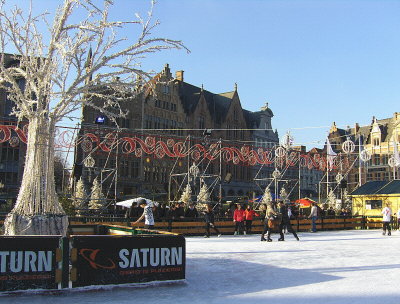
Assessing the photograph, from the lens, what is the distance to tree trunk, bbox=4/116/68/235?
26.3 feet

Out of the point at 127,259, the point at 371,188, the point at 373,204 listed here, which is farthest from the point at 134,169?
the point at 127,259

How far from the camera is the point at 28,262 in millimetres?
6918

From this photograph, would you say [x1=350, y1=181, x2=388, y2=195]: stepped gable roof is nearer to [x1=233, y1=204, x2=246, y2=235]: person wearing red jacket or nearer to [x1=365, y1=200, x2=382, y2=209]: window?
[x1=365, y1=200, x2=382, y2=209]: window

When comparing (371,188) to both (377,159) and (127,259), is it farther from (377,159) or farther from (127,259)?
(377,159)

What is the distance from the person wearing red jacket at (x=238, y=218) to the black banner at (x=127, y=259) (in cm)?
1184

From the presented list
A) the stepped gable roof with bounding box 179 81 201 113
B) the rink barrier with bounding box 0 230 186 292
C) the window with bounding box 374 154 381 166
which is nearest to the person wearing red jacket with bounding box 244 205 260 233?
the rink barrier with bounding box 0 230 186 292

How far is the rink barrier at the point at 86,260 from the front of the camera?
6855mm

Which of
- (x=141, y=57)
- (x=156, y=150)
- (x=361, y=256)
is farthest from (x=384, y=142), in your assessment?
(x=141, y=57)

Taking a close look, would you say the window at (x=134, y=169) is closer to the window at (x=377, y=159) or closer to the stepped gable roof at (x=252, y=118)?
the stepped gable roof at (x=252, y=118)

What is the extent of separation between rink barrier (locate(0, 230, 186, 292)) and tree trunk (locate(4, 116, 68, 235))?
40.4 inches

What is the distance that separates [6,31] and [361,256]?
10435 mm

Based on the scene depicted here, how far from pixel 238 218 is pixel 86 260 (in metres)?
13.2

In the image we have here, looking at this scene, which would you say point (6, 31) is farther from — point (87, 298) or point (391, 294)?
point (391, 294)

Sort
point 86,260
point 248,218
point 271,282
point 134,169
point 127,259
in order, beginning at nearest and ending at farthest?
point 86,260 → point 127,259 → point 271,282 → point 248,218 → point 134,169
